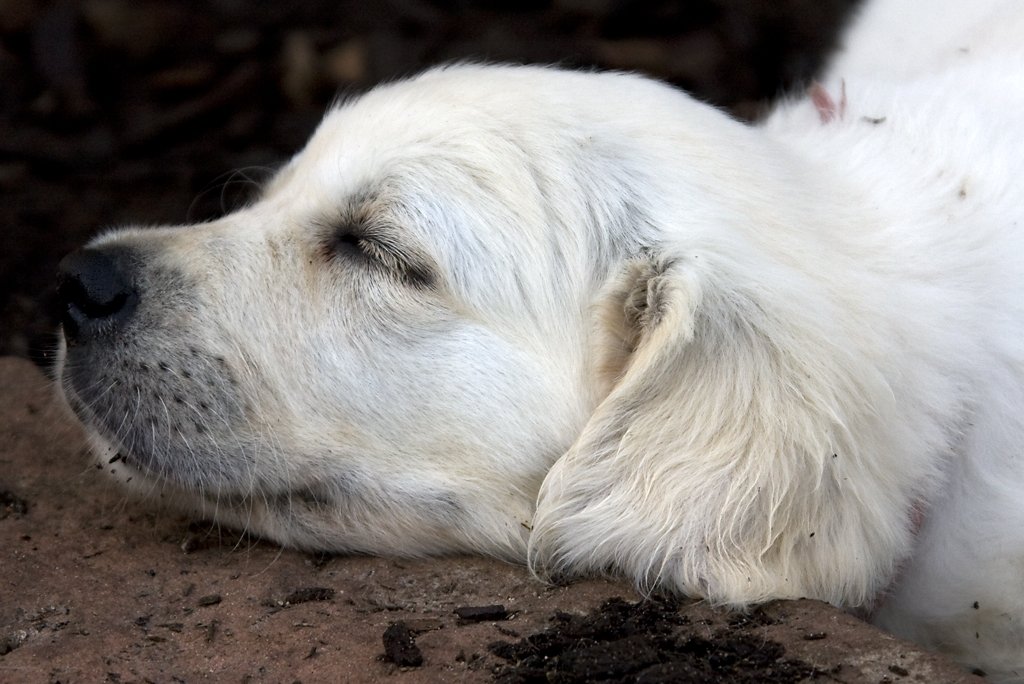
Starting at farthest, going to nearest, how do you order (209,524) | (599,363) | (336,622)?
(209,524) < (599,363) < (336,622)

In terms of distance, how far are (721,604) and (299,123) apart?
12.5 ft

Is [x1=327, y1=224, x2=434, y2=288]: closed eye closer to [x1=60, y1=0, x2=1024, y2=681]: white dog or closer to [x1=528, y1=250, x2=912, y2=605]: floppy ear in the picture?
[x1=60, y1=0, x2=1024, y2=681]: white dog

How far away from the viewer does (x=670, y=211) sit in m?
2.85

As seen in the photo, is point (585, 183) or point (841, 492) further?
point (585, 183)

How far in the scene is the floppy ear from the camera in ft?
8.45

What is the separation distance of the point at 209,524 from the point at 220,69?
128 inches

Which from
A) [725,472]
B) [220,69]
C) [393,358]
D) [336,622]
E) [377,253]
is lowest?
[336,622]

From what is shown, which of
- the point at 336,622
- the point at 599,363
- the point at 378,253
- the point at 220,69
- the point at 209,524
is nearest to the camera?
the point at 336,622

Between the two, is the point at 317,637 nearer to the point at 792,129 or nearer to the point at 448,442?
the point at 448,442

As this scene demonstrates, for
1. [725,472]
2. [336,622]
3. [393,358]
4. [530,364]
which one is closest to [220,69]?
[393,358]

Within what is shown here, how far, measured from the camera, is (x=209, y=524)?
10.2 ft

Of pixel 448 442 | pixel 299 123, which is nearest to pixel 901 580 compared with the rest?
pixel 448 442

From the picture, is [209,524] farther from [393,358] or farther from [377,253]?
[377,253]

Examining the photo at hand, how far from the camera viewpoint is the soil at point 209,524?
234 centimetres
